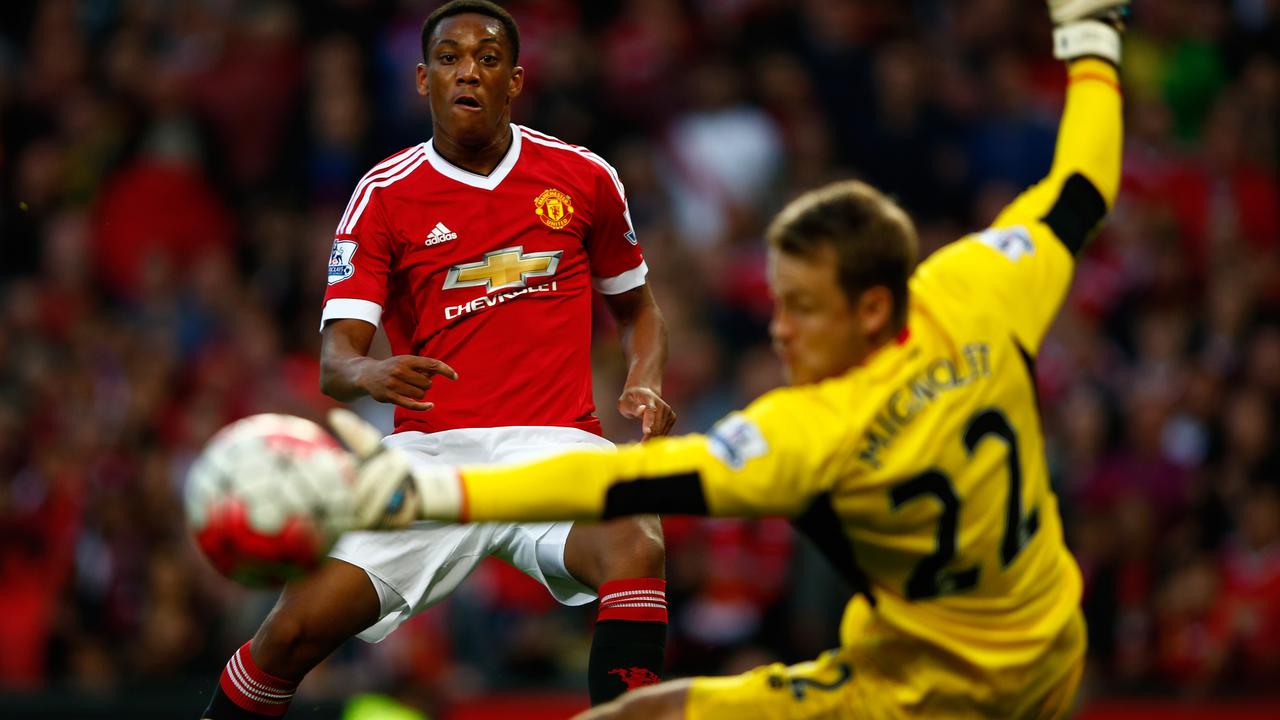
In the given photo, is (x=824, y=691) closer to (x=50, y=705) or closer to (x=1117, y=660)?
(x=1117, y=660)

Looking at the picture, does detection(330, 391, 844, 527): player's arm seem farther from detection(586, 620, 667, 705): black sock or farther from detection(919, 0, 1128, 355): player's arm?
detection(586, 620, 667, 705): black sock

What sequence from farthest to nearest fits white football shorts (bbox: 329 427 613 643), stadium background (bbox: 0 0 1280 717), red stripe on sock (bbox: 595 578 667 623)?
stadium background (bbox: 0 0 1280 717) → white football shorts (bbox: 329 427 613 643) → red stripe on sock (bbox: 595 578 667 623)

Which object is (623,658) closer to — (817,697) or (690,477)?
(817,697)

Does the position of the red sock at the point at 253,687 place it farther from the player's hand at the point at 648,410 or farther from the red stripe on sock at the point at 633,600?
the player's hand at the point at 648,410

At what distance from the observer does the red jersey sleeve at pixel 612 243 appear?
6.26m

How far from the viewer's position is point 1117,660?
9867mm

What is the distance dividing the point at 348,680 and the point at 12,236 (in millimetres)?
4882

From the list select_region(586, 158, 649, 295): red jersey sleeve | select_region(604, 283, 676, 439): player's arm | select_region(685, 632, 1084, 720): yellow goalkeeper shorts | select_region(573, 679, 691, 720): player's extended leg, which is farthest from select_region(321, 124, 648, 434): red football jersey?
select_region(685, 632, 1084, 720): yellow goalkeeper shorts

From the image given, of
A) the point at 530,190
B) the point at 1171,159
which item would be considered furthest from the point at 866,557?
the point at 1171,159

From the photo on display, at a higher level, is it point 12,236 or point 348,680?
point 12,236

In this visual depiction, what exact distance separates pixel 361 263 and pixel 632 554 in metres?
1.34

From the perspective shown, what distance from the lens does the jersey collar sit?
6.11 meters

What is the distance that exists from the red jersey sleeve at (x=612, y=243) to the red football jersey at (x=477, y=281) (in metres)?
0.11

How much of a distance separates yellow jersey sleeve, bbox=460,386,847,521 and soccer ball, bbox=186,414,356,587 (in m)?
0.32
